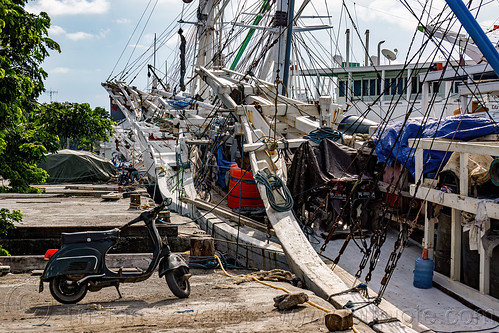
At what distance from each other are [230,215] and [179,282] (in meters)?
4.40

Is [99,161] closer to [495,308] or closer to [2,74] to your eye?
[2,74]

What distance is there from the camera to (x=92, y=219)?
11742 millimetres

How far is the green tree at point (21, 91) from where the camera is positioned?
725 centimetres

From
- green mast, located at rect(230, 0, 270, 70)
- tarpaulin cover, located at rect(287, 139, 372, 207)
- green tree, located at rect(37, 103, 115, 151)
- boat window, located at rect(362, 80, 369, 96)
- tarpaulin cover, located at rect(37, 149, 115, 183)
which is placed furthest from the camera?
boat window, located at rect(362, 80, 369, 96)

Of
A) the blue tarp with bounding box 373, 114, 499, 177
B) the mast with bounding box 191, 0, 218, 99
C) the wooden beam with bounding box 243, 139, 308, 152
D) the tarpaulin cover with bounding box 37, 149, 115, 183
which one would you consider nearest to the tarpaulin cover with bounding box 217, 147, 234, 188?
the wooden beam with bounding box 243, 139, 308, 152

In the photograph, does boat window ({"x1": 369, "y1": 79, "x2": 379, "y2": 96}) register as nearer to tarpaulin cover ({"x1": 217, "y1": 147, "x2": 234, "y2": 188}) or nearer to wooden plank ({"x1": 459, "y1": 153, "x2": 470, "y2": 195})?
tarpaulin cover ({"x1": 217, "y1": 147, "x2": 234, "y2": 188})

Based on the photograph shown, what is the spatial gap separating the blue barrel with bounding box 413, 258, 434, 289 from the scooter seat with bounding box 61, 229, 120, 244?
4.37 meters

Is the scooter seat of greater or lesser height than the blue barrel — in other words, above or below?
above

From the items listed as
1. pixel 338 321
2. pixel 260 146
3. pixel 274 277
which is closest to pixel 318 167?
pixel 260 146

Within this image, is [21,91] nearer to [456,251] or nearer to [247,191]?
[247,191]

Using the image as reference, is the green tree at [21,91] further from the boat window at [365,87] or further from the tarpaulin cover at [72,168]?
the boat window at [365,87]

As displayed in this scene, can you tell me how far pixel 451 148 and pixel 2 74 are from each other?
6274 millimetres

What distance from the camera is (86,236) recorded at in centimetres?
646

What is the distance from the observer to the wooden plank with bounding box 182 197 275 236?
1006 centimetres
